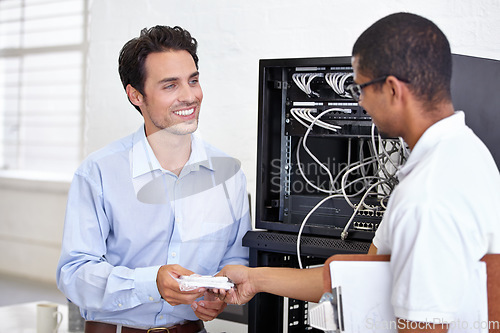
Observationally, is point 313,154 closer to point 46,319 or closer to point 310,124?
point 310,124

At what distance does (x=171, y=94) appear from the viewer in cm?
159

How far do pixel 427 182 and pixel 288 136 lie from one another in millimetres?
675

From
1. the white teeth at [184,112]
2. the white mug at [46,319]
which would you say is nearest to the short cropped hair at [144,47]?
the white teeth at [184,112]

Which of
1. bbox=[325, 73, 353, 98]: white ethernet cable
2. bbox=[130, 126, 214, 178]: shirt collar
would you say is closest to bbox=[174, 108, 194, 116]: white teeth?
bbox=[130, 126, 214, 178]: shirt collar

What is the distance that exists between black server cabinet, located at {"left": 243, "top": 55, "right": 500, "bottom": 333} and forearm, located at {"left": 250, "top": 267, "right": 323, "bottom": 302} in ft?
0.40

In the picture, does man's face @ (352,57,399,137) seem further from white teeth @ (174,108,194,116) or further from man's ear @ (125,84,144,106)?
man's ear @ (125,84,144,106)

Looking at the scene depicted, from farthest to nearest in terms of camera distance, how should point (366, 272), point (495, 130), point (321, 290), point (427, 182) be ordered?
point (495, 130), point (321, 290), point (366, 272), point (427, 182)

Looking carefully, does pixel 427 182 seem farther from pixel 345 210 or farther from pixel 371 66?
pixel 345 210

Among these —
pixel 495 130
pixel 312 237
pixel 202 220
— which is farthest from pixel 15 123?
pixel 495 130

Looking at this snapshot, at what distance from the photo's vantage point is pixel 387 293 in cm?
93

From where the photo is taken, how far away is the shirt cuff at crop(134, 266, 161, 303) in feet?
4.53

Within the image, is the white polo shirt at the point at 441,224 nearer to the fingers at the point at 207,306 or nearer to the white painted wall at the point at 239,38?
the fingers at the point at 207,306

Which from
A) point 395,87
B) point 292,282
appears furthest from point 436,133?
point 292,282

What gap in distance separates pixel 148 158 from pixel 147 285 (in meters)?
0.36
